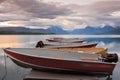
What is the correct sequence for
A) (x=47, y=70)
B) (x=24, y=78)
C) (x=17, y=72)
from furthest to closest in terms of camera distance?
1. (x=17, y=72)
2. (x=47, y=70)
3. (x=24, y=78)

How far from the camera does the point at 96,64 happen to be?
424 inches

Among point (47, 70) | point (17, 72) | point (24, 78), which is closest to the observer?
point (24, 78)

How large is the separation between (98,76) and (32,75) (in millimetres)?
2802

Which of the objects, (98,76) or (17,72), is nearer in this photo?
(98,76)

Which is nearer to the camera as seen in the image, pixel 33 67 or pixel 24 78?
pixel 24 78

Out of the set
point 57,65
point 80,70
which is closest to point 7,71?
point 57,65

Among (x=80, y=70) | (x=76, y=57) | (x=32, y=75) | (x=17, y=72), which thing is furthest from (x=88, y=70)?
(x=17, y=72)

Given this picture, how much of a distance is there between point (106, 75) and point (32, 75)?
3.11 metres

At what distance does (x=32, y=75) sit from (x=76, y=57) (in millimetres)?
2281

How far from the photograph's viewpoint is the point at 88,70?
10992 millimetres

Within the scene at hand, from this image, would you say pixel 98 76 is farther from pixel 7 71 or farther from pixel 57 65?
pixel 7 71

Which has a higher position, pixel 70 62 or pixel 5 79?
pixel 70 62

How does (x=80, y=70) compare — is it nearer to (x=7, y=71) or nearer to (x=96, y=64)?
(x=96, y=64)

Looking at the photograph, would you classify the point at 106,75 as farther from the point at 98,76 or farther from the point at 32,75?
the point at 32,75
